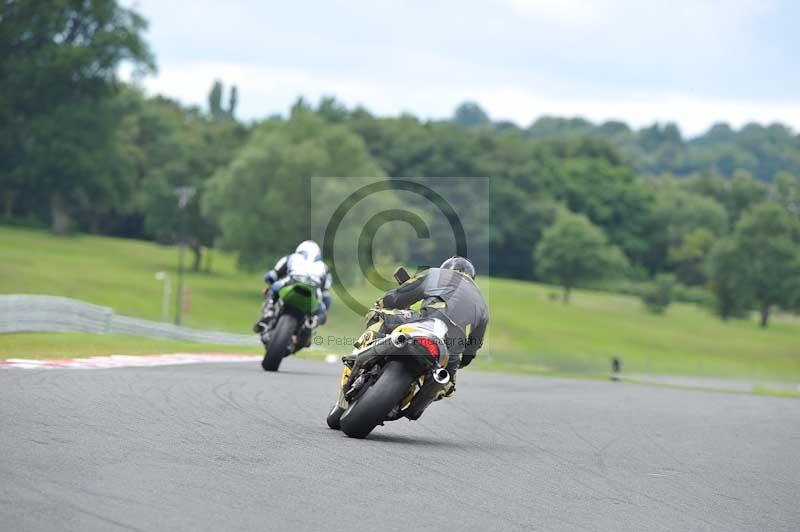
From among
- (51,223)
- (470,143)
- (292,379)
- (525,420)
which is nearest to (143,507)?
(525,420)

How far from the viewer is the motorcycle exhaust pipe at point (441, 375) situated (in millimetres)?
9494

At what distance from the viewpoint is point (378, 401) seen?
30.6 feet

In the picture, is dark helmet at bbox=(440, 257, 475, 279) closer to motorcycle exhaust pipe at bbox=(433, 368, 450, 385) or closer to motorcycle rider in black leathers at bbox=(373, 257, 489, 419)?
motorcycle rider in black leathers at bbox=(373, 257, 489, 419)

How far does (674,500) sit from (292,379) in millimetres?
9251

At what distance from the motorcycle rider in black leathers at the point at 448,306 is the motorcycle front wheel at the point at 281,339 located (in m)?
7.35

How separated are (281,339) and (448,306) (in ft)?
26.0

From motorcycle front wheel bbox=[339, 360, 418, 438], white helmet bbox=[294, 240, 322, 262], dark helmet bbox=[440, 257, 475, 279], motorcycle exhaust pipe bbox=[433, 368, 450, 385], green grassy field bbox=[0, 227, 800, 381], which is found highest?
dark helmet bbox=[440, 257, 475, 279]

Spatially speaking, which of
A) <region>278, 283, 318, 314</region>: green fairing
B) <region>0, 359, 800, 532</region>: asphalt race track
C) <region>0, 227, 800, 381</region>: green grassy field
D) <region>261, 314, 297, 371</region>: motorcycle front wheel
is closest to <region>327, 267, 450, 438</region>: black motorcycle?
<region>0, 359, 800, 532</region>: asphalt race track

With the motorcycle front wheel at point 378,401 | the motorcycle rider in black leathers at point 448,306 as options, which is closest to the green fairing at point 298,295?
the motorcycle rider in black leathers at point 448,306

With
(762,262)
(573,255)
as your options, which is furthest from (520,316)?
(762,262)

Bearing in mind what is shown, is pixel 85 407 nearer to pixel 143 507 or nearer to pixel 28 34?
pixel 143 507

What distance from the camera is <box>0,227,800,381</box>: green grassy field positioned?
6072cm

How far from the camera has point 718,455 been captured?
428 inches

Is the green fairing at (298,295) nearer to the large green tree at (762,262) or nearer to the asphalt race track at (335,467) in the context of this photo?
the asphalt race track at (335,467)
